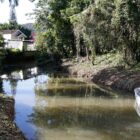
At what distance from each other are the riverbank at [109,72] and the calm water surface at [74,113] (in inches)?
45.6

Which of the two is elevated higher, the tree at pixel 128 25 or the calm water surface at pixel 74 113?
the tree at pixel 128 25

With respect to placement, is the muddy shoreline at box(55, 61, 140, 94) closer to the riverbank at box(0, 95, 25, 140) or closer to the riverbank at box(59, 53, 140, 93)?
the riverbank at box(59, 53, 140, 93)

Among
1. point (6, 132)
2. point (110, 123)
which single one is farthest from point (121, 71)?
point (6, 132)

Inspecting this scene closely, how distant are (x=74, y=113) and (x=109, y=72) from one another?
12445 mm

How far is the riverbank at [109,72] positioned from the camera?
Answer: 26.4 m

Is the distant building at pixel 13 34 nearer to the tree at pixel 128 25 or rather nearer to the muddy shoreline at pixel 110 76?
the muddy shoreline at pixel 110 76

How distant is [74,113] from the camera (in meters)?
19.0

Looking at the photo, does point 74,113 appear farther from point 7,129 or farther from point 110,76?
point 110,76

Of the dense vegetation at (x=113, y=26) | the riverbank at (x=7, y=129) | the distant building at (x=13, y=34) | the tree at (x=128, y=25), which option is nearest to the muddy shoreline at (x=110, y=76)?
the tree at (x=128, y=25)

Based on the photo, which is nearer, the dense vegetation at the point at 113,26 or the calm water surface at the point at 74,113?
the calm water surface at the point at 74,113

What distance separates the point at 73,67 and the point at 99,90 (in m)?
14.0

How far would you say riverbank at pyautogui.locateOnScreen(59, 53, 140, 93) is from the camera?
86.6 feet

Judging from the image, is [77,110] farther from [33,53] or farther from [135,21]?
[33,53]

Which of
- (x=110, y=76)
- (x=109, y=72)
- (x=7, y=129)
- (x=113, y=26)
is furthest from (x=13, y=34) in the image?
(x=7, y=129)
